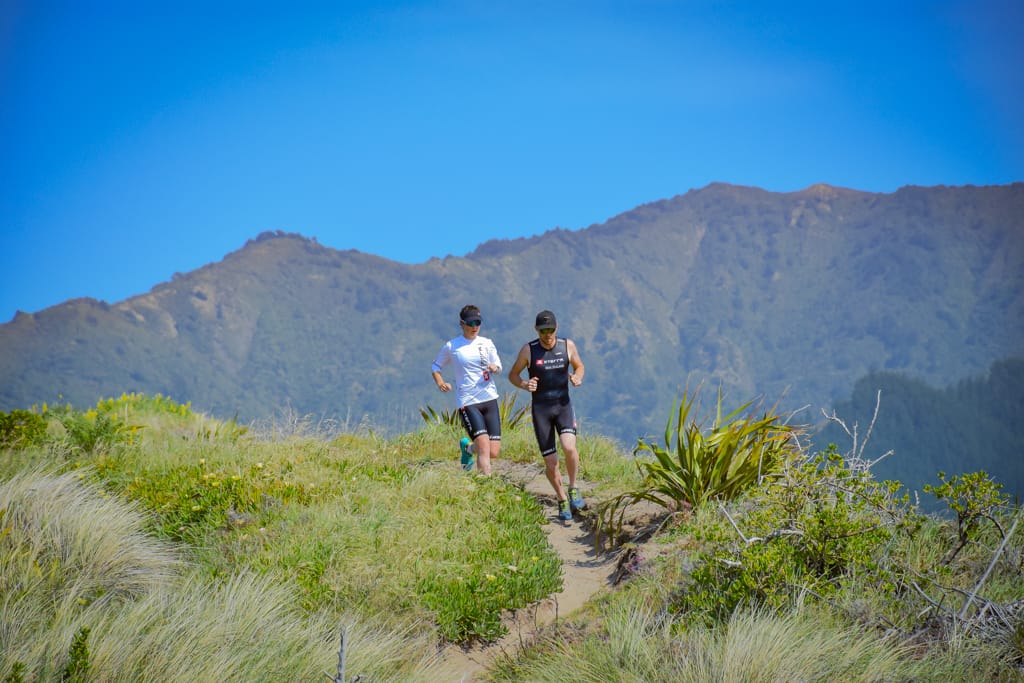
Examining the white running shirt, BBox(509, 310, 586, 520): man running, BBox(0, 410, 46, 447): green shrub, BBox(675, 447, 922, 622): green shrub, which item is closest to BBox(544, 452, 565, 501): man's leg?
BBox(509, 310, 586, 520): man running

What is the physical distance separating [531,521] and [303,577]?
2.60 meters

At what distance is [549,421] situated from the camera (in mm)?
9508

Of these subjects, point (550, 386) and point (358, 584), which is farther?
point (550, 386)

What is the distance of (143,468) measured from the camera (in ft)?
34.1

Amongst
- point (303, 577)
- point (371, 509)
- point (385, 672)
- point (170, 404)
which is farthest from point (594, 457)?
point (170, 404)

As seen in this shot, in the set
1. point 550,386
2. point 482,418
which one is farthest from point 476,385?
point 550,386

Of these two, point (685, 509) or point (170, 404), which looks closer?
point (685, 509)

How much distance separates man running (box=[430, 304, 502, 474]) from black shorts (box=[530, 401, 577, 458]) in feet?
2.64

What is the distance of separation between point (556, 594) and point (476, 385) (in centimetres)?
283

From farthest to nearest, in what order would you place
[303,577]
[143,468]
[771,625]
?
[143,468] < [303,577] < [771,625]

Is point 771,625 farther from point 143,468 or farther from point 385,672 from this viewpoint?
point 143,468

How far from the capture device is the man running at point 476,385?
1018 cm

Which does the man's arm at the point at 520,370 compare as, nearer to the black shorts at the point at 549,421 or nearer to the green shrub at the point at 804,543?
the black shorts at the point at 549,421

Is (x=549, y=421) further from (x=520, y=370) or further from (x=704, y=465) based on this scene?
(x=704, y=465)
